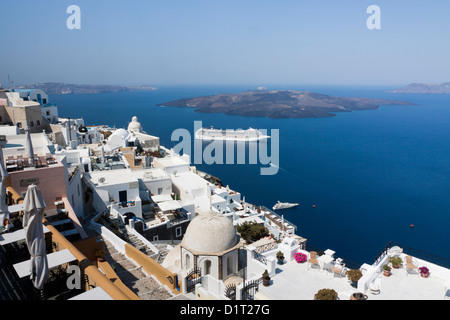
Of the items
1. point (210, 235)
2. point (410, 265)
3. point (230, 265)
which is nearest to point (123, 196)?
point (210, 235)

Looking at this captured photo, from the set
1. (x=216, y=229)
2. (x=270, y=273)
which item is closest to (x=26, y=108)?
(x=216, y=229)

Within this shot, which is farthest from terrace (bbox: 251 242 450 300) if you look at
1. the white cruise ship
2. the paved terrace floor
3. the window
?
the white cruise ship

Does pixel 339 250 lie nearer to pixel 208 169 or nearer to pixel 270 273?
pixel 270 273

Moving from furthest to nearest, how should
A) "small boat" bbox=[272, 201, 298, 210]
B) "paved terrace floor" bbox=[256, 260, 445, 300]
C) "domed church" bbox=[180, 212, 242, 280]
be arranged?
"small boat" bbox=[272, 201, 298, 210] → "domed church" bbox=[180, 212, 242, 280] → "paved terrace floor" bbox=[256, 260, 445, 300]

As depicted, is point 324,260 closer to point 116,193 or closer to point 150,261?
point 150,261

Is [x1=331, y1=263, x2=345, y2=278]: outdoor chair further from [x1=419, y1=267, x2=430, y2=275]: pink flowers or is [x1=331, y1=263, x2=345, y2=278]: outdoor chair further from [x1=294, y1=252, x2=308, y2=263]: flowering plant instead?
[x1=419, y1=267, x2=430, y2=275]: pink flowers

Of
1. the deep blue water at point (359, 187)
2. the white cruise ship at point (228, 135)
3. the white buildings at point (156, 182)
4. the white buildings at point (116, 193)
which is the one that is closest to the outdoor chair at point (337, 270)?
the white buildings at point (116, 193)
